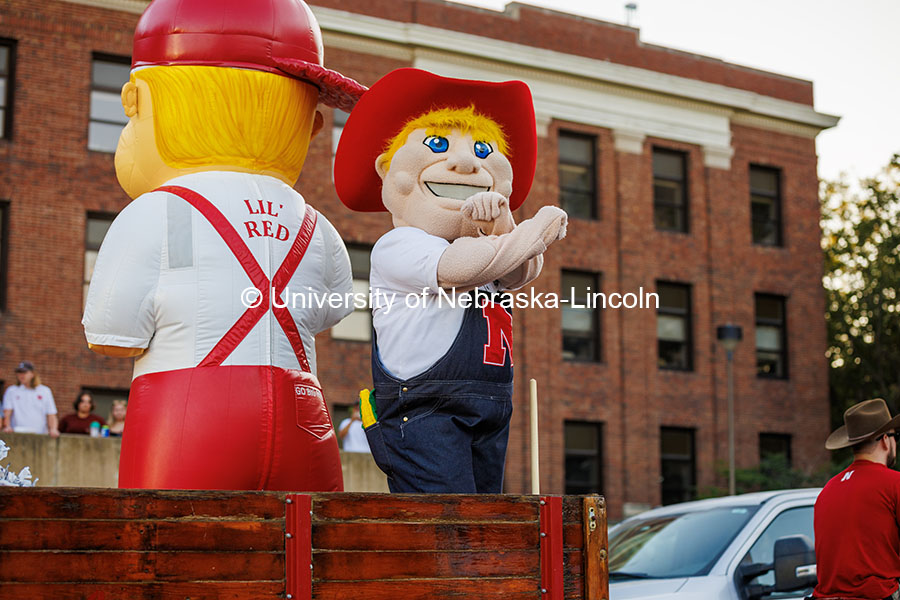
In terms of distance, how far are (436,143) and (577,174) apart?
19.1m

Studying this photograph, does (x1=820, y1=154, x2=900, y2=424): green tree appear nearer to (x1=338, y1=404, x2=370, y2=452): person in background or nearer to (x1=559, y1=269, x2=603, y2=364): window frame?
(x1=559, y1=269, x2=603, y2=364): window frame

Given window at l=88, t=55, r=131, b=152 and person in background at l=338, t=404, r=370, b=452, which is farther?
window at l=88, t=55, r=131, b=152

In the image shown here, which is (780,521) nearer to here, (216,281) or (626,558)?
(626,558)

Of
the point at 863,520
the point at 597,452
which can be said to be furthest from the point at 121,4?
the point at 863,520

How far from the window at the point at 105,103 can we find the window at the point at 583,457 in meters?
9.84

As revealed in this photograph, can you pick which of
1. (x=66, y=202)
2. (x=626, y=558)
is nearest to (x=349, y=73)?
(x=66, y=202)

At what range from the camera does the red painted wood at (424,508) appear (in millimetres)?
3281

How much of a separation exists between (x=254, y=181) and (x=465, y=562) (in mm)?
2190

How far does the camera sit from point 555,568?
11.4 ft

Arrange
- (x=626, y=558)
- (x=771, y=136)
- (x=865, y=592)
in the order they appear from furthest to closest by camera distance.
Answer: (x=771, y=136) < (x=626, y=558) < (x=865, y=592)

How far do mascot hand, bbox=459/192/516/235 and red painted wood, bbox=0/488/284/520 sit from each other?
4.91 feet

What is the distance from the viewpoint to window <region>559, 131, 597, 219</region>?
23312 mm

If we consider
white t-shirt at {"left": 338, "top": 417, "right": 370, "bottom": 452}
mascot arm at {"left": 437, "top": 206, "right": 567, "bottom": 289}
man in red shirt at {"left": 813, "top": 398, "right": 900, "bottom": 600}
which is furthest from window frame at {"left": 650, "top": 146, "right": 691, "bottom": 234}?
mascot arm at {"left": 437, "top": 206, "right": 567, "bottom": 289}

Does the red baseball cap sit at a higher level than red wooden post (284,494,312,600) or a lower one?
higher
